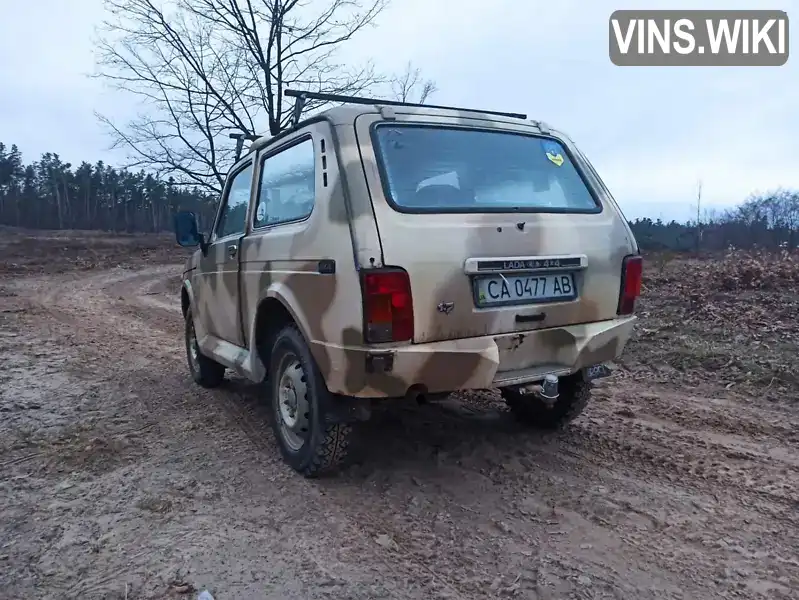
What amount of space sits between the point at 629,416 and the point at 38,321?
8.53 m

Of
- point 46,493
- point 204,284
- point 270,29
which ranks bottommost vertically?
point 46,493

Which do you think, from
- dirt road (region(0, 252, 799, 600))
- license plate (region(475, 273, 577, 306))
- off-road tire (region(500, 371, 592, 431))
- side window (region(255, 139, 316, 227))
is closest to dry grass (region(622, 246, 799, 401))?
dirt road (region(0, 252, 799, 600))

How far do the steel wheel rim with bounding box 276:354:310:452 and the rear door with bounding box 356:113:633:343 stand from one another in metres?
0.86

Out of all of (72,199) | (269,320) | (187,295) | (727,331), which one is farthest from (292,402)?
(72,199)

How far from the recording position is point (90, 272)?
60.5 ft

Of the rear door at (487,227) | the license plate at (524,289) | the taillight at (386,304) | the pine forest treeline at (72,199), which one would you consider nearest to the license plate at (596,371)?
the rear door at (487,227)

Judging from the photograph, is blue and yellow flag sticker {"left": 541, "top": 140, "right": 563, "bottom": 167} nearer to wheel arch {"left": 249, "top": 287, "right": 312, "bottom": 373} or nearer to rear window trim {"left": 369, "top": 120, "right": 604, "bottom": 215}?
rear window trim {"left": 369, "top": 120, "right": 604, "bottom": 215}

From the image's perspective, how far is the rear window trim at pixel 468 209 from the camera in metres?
2.86

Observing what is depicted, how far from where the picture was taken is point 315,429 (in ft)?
10.2

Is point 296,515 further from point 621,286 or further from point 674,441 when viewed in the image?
point 674,441

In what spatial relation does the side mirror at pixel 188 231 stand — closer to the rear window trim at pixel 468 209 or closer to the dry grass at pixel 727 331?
the rear window trim at pixel 468 209

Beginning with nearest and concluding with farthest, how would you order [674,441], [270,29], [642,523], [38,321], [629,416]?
[642,523] → [674,441] → [629,416] → [38,321] → [270,29]

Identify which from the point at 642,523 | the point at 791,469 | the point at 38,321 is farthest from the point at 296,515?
the point at 38,321

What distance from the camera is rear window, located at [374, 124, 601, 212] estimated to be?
9.75 ft
